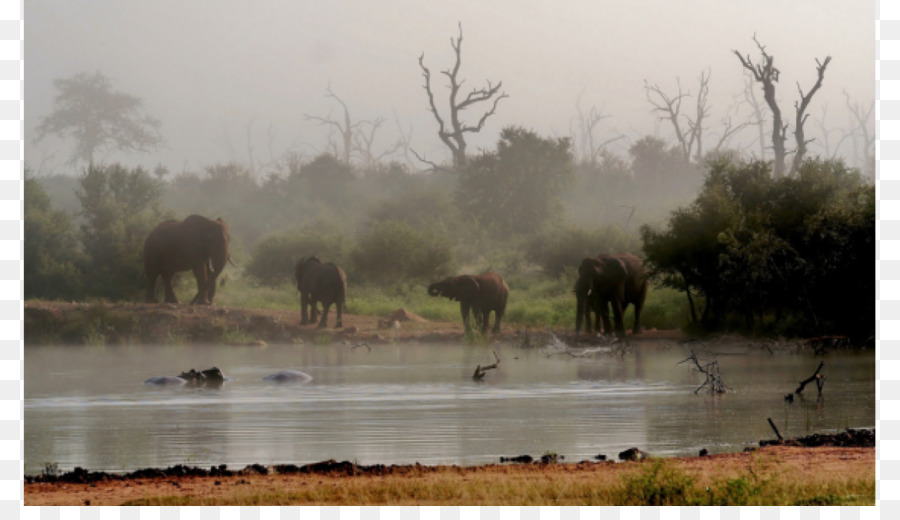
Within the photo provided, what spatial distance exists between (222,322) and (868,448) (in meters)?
19.2

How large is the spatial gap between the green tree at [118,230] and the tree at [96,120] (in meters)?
18.8

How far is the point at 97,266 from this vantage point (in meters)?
36.3

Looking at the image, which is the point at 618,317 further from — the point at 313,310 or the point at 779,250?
the point at 313,310

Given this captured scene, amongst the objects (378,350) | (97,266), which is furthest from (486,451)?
(97,266)

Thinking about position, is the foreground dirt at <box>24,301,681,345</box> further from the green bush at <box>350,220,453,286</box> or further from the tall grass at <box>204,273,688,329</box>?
the green bush at <box>350,220,453,286</box>

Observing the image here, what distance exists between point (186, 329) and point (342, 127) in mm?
35057

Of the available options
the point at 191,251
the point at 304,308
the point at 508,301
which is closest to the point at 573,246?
the point at 508,301

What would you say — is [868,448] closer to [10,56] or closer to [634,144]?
[10,56]

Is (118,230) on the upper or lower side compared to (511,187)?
lower

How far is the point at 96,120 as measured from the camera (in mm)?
61562

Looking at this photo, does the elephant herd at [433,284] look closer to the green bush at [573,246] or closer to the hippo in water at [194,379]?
the hippo in water at [194,379]

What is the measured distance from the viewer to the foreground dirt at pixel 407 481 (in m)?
9.45

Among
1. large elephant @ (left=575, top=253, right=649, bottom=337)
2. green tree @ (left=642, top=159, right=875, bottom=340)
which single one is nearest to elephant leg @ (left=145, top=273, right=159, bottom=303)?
large elephant @ (left=575, top=253, right=649, bottom=337)

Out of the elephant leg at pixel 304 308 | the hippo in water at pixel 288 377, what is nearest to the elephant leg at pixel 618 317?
the elephant leg at pixel 304 308
